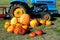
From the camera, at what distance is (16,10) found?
12.1 meters

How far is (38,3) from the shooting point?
12109 mm

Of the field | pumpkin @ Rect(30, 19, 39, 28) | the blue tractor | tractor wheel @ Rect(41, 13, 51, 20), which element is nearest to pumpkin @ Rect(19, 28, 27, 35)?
the field

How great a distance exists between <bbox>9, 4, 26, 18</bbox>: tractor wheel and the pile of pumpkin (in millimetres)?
1271

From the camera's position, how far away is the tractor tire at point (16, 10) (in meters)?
12.0

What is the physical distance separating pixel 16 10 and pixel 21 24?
2088 mm

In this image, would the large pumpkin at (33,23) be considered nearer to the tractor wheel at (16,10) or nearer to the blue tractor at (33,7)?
the blue tractor at (33,7)

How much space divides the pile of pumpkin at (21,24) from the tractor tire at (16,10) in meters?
1.27

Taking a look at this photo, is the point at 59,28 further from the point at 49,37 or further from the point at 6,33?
the point at 6,33

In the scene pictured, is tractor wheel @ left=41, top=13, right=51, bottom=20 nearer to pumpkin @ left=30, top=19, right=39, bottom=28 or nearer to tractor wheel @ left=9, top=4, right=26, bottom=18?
tractor wheel @ left=9, top=4, right=26, bottom=18

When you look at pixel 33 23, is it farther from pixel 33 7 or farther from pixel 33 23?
pixel 33 7

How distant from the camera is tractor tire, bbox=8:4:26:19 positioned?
39.4ft

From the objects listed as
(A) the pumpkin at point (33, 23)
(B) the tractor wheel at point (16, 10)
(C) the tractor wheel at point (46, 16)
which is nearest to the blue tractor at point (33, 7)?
(B) the tractor wheel at point (16, 10)

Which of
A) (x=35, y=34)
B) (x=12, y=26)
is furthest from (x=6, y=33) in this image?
(x=35, y=34)

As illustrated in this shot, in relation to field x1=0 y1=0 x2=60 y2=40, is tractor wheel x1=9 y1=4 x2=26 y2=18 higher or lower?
higher
